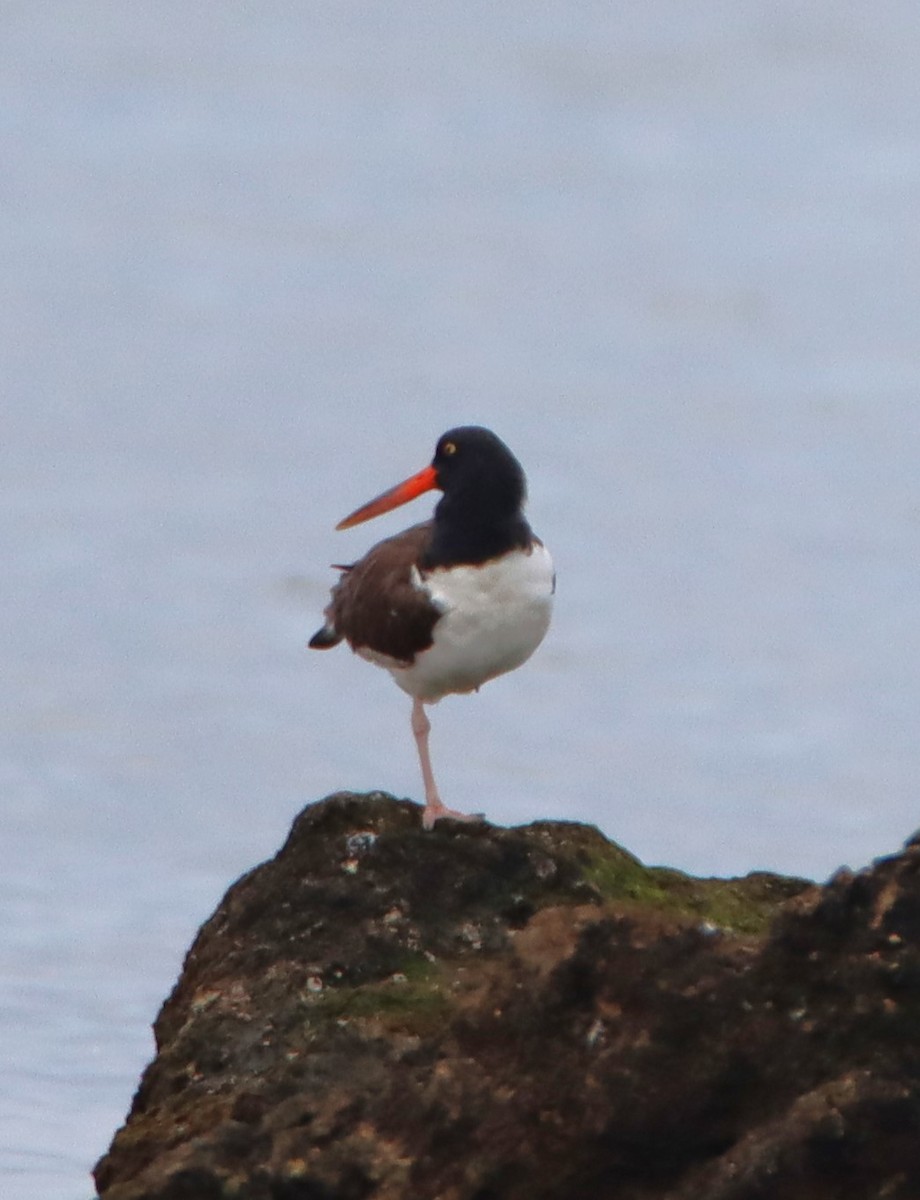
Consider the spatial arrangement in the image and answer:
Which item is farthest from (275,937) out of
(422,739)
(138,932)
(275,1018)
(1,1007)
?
(138,932)

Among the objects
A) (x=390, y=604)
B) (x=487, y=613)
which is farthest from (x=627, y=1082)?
(x=390, y=604)

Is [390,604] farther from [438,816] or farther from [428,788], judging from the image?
[438,816]

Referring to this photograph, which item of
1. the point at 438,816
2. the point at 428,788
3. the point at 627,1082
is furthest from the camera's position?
the point at 428,788

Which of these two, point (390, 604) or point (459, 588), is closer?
point (459, 588)

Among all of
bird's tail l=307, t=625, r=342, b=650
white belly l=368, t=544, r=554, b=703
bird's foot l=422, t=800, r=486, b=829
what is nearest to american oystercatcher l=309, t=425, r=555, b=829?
white belly l=368, t=544, r=554, b=703

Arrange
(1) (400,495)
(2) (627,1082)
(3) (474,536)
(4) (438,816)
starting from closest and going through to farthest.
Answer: (2) (627,1082) < (4) (438,816) < (3) (474,536) < (1) (400,495)

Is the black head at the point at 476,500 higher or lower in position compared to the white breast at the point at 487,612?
higher

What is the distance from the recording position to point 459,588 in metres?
9.04

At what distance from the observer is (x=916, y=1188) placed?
618cm

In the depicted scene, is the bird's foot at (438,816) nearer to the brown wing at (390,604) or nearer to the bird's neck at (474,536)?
the brown wing at (390,604)

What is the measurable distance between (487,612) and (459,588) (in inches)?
4.9

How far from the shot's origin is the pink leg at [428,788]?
26.4ft

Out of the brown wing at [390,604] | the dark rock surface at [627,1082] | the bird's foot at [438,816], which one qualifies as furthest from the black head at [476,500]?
the dark rock surface at [627,1082]

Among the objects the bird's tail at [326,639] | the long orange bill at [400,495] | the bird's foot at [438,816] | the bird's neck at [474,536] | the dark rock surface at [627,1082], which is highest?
the long orange bill at [400,495]
